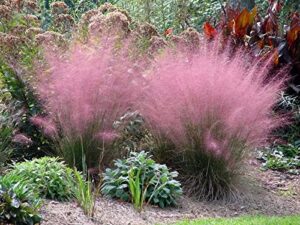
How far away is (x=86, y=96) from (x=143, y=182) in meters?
1.10

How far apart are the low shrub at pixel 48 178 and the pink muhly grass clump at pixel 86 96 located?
1.85ft

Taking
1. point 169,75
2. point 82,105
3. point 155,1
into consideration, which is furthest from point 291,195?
point 155,1

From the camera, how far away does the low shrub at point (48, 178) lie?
225 inches

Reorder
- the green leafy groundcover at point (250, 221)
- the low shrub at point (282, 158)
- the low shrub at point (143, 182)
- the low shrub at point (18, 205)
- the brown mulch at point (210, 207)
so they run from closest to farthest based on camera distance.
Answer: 1. the low shrub at point (18, 205)
2. the brown mulch at point (210, 207)
3. the green leafy groundcover at point (250, 221)
4. the low shrub at point (143, 182)
5. the low shrub at point (282, 158)

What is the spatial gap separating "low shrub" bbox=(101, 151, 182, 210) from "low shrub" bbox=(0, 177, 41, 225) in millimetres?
1345

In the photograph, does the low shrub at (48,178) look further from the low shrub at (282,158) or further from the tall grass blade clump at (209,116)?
the low shrub at (282,158)

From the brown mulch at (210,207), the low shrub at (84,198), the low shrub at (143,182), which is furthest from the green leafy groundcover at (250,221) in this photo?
the low shrub at (84,198)

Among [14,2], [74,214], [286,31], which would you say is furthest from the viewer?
[286,31]

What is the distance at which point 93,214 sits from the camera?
5.43 meters

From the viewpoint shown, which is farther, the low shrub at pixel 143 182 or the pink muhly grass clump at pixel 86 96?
the pink muhly grass clump at pixel 86 96

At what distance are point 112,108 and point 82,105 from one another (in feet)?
1.35

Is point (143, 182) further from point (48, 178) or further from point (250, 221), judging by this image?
point (250, 221)

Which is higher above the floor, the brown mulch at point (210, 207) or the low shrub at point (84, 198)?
the low shrub at point (84, 198)

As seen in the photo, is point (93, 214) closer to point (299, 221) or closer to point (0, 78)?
point (299, 221)
